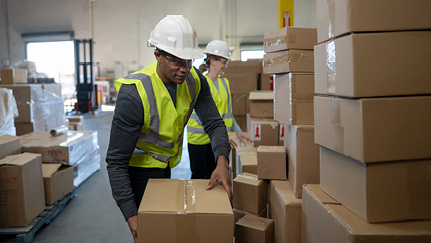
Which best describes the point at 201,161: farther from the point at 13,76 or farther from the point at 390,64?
the point at 13,76

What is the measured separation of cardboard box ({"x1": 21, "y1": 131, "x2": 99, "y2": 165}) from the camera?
3.65 metres

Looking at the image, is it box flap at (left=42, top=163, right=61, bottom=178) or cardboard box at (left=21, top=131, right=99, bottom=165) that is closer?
box flap at (left=42, top=163, right=61, bottom=178)

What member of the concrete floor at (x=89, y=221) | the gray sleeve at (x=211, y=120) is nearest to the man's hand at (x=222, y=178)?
the gray sleeve at (x=211, y=120)

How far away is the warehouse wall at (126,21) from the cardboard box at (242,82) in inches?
329

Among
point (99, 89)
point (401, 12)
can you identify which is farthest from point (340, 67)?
point (99, 89)

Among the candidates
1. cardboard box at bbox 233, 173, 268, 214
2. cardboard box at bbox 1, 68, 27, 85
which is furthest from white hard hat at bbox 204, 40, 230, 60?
cardboard box at bbox 1, 68, 27, 85

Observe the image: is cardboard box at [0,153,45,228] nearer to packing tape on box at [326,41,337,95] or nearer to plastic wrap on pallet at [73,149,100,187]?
plastic wrap on pallet at [73,149,100,187]

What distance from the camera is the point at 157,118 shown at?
4.81 ft

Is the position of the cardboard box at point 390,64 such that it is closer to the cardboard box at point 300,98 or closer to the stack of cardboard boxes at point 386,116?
the stack of cardboard boxes at point 386,116

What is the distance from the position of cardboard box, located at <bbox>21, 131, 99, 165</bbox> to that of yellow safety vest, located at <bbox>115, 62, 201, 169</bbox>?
2.49m

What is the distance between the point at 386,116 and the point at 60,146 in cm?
348

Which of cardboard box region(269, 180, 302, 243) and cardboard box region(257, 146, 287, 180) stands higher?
cardboard box region(257, 146, 287, 180)

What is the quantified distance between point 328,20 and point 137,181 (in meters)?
1.11

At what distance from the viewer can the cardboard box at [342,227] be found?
1070mm
